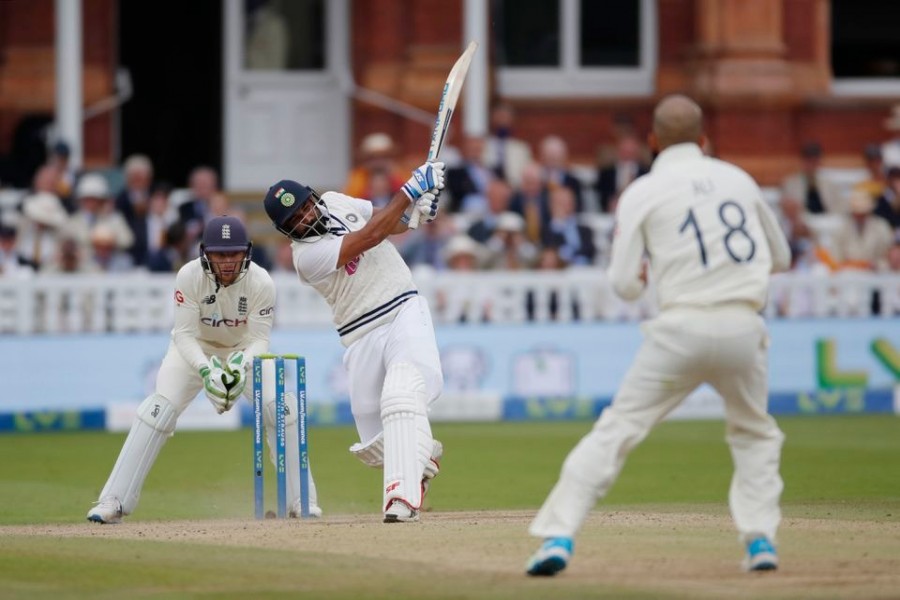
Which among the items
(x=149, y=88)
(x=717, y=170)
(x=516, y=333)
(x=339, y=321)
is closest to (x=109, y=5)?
(x=149, y=88)

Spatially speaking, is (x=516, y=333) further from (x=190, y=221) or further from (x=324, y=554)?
(x=324, y=554)

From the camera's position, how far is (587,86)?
19.8 m

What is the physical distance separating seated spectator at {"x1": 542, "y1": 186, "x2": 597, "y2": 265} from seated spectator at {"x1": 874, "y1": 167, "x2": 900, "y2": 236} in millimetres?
2713

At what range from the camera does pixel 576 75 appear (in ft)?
65.1

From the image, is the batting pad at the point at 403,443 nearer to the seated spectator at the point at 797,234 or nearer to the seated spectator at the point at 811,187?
the seated spectator at the point at 797,234

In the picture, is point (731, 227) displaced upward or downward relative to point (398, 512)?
upward

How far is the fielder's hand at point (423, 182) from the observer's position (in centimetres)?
888

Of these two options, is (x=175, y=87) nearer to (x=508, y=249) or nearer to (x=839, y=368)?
(x=508, y=249)

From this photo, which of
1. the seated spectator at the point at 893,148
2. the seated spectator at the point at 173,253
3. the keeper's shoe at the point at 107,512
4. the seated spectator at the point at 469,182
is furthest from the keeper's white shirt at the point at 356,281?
the seated spectator at the point at 893,148

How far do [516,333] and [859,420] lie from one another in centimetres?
285

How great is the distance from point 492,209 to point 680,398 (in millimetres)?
9913

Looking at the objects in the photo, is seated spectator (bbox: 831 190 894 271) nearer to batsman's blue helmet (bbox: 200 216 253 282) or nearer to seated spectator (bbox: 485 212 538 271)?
seated spectator (bbox: 485 212 538 271)

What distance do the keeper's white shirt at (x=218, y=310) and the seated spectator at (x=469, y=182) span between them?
7.20 m

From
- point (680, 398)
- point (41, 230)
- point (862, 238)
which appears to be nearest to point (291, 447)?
point (680, 398)
